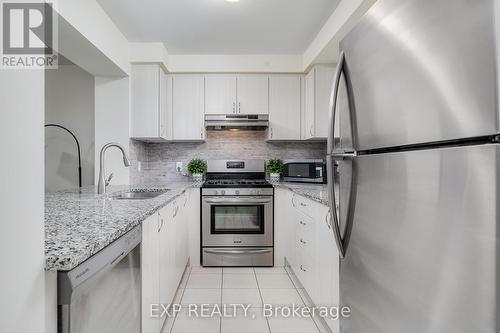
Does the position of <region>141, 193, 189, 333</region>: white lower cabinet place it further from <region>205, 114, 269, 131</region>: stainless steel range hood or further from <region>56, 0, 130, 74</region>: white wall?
<region>56, 0, 130, 74</region>: white wall

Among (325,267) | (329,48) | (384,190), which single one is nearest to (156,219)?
(325,267)

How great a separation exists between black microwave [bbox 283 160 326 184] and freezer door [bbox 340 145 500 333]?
7.06 ft

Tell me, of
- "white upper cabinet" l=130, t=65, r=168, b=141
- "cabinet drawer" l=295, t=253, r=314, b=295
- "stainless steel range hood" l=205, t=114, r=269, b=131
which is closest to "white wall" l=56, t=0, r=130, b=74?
"white upper cabinet" l=130, t=65, r=168, b=141

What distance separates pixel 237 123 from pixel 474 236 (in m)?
2.96

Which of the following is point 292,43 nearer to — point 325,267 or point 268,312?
point 325,267

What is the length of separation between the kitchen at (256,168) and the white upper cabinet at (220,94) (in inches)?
1.0

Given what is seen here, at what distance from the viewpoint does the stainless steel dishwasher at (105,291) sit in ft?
2.31

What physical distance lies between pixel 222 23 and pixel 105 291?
2.41 meters

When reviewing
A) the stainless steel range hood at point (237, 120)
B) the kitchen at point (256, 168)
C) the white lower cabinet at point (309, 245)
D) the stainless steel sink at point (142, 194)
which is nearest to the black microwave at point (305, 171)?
the kitchen at point (256, 168)

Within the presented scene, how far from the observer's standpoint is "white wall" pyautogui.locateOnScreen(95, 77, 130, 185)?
9.80 ft

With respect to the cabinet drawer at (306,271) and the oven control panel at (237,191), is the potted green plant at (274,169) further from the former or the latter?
the cabinet drawer at (306,271)

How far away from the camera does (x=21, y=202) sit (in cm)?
58

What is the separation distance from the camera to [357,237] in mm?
938

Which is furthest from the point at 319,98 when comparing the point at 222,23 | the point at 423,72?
the point at 423,72
